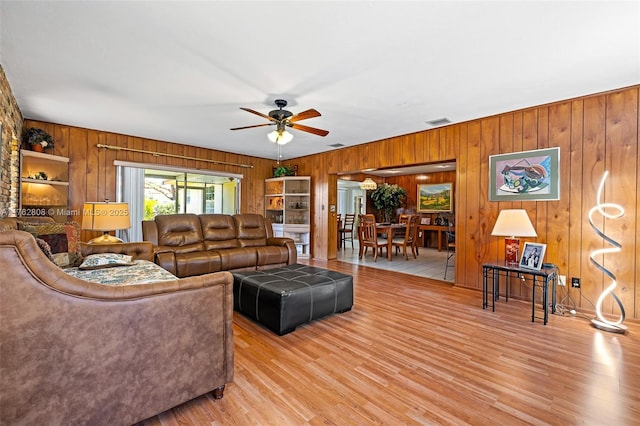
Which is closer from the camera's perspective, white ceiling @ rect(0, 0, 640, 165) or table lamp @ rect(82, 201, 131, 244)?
white ceiling @ rect(0, 0, 640, 165)

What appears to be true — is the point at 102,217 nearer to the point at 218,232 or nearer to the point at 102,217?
the point at 102,217

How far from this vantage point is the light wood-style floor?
1552mm

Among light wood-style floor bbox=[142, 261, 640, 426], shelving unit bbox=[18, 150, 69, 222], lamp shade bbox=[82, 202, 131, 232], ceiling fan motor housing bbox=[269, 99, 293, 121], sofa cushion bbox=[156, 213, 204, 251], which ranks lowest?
light wood-style floor bbox=[142, 261, 640, 426]

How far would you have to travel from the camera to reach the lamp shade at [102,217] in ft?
10.8

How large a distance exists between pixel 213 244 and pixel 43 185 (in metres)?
2.42

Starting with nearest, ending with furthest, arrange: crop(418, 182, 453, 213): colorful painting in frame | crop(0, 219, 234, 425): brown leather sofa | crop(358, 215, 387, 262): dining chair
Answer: crop(0, 219, 234, 425): brown leather sofa
crop(358, 215, 387, 262): dining chair
crop(418, 182, 453, 213): colorful painting in frame

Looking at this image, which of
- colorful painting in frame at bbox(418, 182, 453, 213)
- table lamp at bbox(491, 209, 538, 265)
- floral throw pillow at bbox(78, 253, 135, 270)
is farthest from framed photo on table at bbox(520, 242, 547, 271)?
colorful painting in frame at bbox(418, 182, 453, 213)

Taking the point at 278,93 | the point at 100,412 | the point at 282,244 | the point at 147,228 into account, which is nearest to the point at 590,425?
the point at 100,412

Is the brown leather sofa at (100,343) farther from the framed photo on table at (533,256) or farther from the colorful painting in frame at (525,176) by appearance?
the colorful painting in frame at (525,176)

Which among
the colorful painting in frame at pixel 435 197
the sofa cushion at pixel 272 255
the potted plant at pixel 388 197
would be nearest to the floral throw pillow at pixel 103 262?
the sofa cushion at pixel 272 255

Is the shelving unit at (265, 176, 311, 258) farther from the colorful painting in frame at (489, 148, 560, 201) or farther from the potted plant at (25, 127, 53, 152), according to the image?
the potted plant at (25, 127, 53, 152)

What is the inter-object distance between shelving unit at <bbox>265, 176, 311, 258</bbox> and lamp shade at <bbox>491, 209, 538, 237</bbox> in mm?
3998

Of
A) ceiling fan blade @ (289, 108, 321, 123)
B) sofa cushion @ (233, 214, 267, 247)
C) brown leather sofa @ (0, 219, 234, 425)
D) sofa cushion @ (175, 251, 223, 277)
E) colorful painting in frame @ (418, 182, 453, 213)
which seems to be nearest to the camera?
brown leather sofa @ (0, 219, 234, 425)

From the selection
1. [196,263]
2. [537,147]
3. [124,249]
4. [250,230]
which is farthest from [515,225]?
[124,249]
